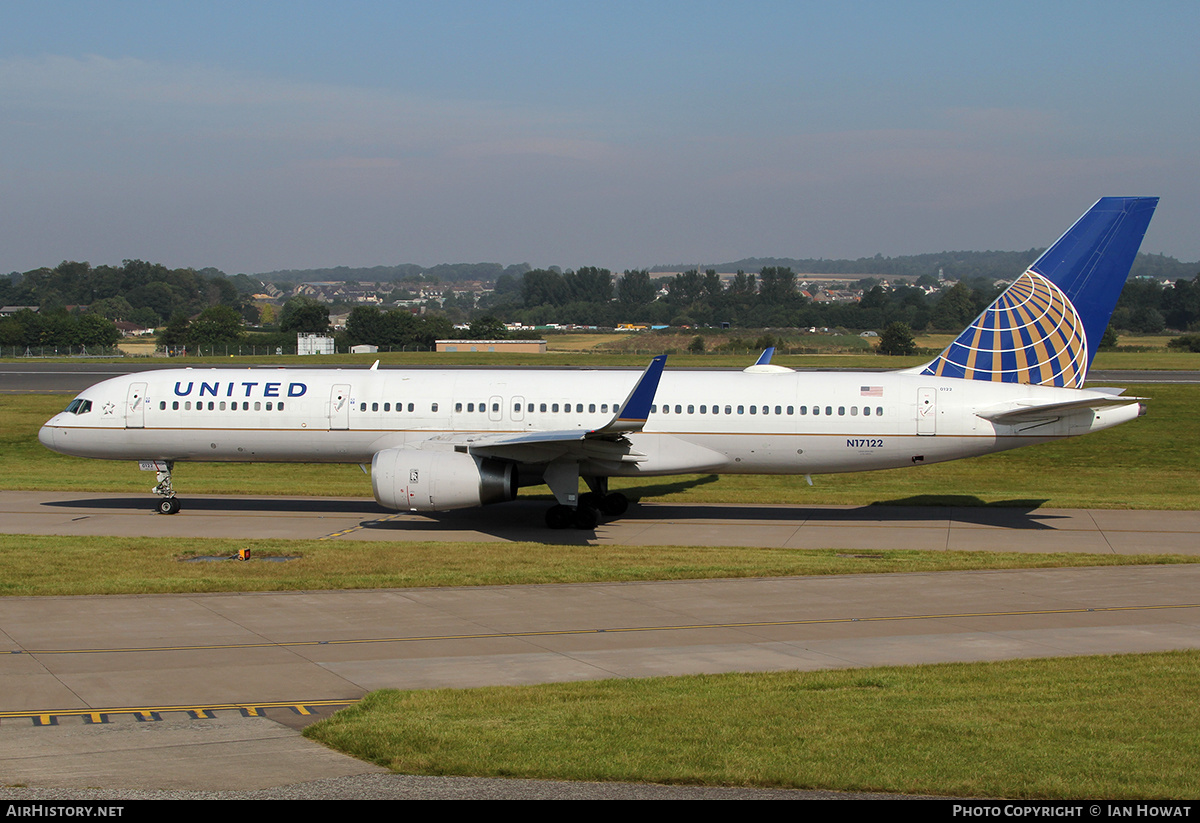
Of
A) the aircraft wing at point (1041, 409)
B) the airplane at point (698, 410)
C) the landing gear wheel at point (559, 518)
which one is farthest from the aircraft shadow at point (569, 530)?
the aircraft wing at point (1041, 409)

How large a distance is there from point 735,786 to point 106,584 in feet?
46.8

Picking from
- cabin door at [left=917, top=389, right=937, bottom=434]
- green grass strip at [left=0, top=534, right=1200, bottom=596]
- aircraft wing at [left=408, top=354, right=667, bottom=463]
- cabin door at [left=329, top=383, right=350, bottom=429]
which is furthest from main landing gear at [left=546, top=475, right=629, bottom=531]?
cabin door at [left=917, top=389, right=937, bottom=434]

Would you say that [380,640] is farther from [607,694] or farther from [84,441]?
[84,441]

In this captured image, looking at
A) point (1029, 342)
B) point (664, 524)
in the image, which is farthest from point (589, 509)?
point (1029, 342)

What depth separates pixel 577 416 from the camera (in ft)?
94.6

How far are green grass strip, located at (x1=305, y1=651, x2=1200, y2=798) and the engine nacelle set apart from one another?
12.2 m

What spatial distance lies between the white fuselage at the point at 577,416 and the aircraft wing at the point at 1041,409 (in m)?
0.25

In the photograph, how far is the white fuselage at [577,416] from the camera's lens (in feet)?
92.2

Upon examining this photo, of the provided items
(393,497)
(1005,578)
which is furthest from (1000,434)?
(393,497)

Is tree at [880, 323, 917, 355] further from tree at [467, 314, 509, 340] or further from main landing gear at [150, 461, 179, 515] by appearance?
main landing gear at [150, 461, 179, 515]

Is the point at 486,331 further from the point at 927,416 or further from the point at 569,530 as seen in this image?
the point at 927,416

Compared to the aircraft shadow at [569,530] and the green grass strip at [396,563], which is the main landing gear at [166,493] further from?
the green grass strip at [396,563]

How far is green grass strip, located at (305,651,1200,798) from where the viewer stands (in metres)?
10.2

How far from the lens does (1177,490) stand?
35750 mm
